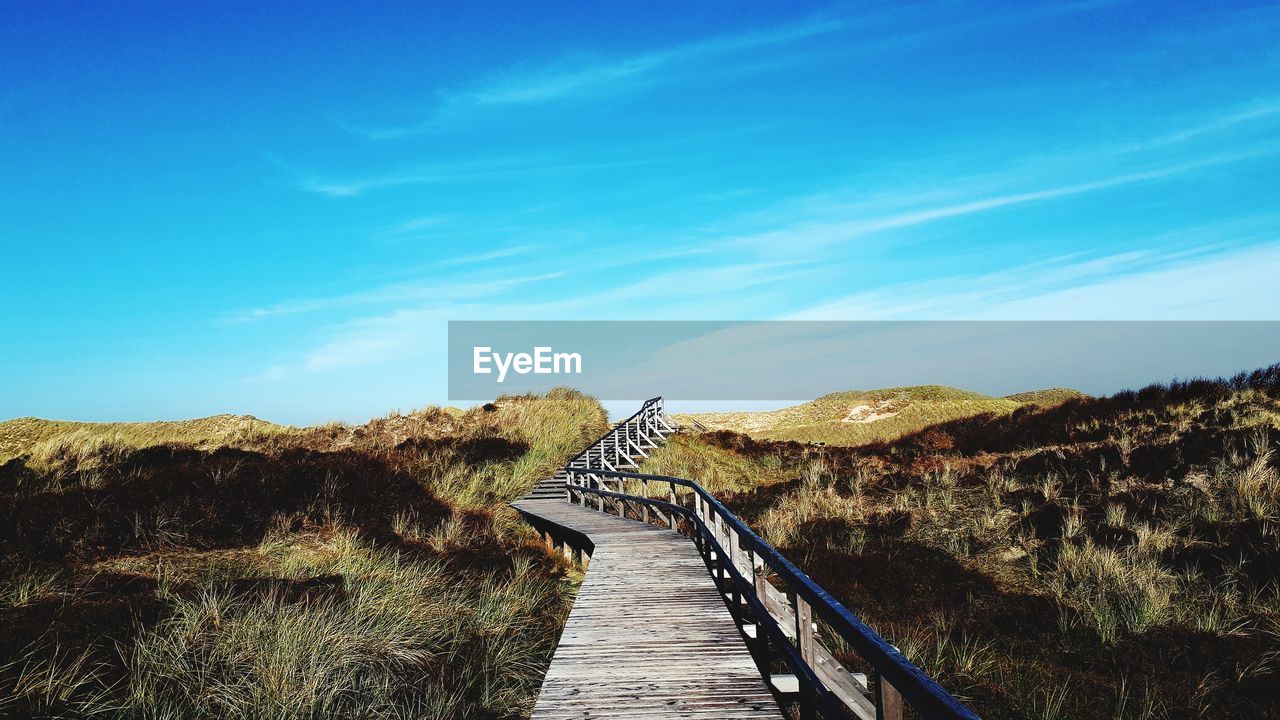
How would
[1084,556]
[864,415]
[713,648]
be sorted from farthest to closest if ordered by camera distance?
[864,415] → [1084,556] → [713,648]

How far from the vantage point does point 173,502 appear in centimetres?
1079

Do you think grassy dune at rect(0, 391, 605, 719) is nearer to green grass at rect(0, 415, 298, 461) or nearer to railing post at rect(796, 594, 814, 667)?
green grass at rect(0, 415, 298, 461)

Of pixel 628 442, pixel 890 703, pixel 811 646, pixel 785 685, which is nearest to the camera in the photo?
pixel 890 703

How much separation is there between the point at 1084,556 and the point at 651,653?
7.75 meters

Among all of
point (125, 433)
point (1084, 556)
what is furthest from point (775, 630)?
point (125, 433)

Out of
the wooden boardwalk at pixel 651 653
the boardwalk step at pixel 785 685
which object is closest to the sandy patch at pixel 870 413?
the wooden boardwalk at pixel 651 653

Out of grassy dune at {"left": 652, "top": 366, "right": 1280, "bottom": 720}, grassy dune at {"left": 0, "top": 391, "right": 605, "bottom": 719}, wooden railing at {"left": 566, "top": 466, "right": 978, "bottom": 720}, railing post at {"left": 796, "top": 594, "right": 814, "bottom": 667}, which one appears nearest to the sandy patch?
grassy dune at {"left": 652, "top": 366, "right": 1280, "bottom": 720}

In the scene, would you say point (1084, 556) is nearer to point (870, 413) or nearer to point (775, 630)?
point (775, 630)

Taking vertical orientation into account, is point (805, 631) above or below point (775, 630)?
above

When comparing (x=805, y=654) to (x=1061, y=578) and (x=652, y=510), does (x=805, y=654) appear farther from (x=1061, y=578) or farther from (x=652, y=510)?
(x=652, y=510)

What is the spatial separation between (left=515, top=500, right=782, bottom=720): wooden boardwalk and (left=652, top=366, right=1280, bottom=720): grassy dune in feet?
8.25

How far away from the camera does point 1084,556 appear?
1014 cm

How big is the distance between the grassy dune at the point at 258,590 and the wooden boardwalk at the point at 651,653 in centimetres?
86

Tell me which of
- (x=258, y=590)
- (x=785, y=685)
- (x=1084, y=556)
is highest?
(x=258, y=590)
